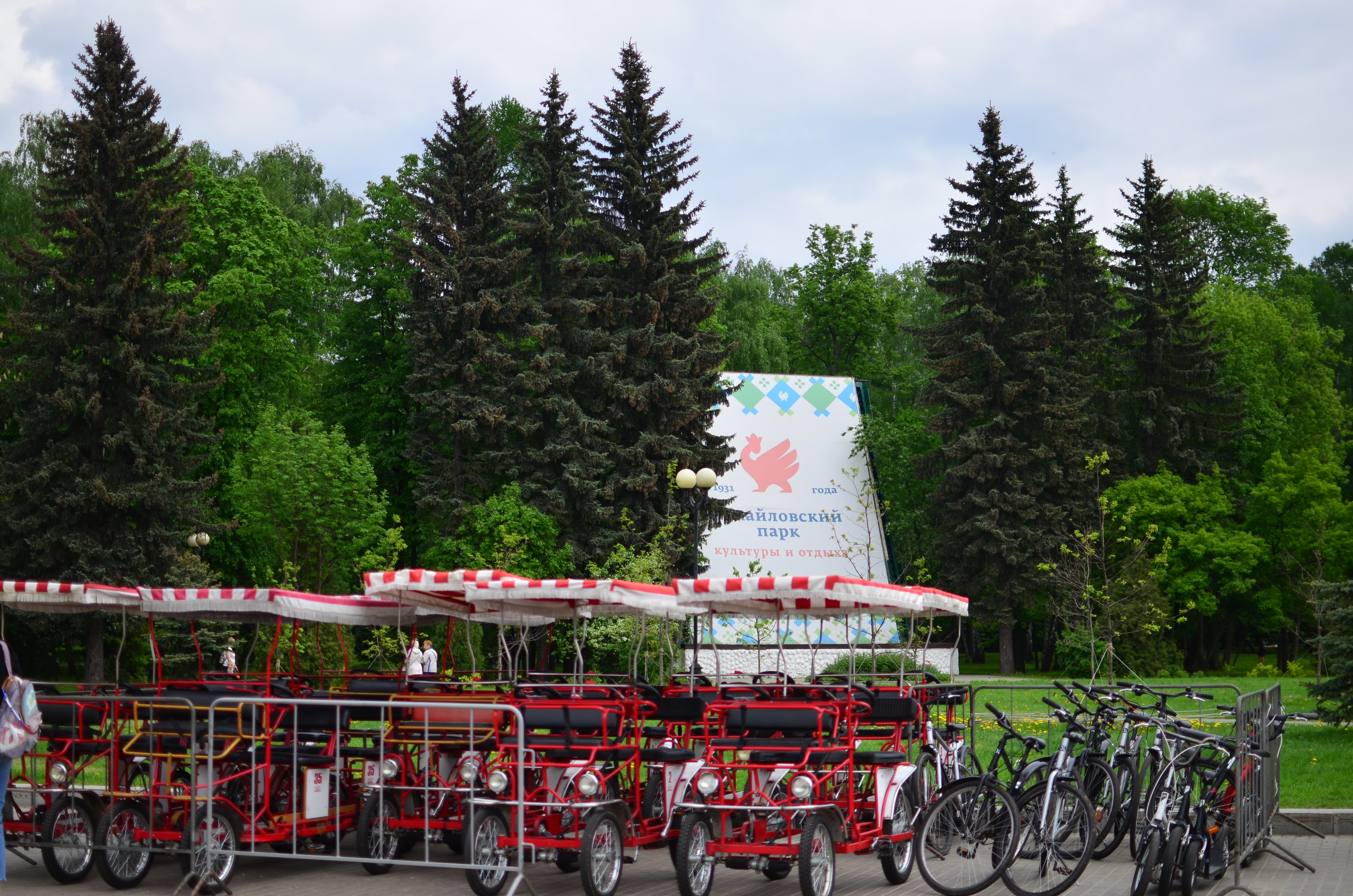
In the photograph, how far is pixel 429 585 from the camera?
36.7 ft

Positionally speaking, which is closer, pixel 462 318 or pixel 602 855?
pixel 602 855

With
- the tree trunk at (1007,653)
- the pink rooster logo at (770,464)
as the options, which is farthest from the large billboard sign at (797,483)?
the tree trunk at (1007,653)

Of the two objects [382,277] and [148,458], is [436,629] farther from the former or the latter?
[382,277]

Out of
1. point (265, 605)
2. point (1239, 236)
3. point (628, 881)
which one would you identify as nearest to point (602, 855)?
point (628, 881)


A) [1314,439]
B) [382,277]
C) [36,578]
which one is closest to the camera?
[36,578]

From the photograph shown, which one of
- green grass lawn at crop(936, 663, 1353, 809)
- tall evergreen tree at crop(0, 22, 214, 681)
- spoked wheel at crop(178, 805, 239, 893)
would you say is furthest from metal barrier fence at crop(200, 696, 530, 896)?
tall evergreen tree at crop(0, 22, 214, 681)

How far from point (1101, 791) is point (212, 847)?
7307 millimetres

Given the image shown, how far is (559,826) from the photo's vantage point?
10.2 m

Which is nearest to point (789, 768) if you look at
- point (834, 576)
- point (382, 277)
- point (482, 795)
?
point (834, 576)

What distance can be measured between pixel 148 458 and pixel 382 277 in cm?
1185

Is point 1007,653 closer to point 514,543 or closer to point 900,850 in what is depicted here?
point 514,543

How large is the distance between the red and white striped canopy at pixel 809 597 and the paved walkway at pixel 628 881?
2298mm

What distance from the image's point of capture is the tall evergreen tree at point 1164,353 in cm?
4872

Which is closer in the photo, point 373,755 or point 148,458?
point 373,755
